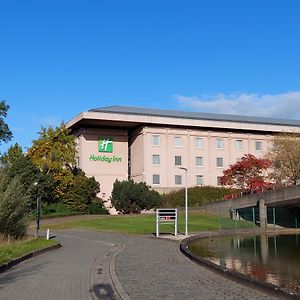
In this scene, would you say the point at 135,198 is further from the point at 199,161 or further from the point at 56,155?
the point at 199,161

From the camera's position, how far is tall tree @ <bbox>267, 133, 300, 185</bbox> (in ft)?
218

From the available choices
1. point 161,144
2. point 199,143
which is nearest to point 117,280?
point 161,144

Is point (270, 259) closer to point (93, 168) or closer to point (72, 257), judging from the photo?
point (72, 257)

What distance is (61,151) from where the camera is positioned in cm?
6806

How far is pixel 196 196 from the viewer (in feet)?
233

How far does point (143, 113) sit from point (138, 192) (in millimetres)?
16331

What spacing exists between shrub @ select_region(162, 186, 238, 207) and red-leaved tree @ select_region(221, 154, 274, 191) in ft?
15.9

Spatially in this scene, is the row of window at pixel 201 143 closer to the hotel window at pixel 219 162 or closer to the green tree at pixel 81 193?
the hotel window at pixel 219 162

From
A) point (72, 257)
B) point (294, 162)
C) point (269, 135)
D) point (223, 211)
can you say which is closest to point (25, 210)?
point (72, 257)

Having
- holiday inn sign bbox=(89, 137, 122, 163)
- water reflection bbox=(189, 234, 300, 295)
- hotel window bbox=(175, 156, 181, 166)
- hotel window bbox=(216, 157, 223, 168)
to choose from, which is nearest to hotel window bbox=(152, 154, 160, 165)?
hotel window bbox=(175, 156, 181, 166)

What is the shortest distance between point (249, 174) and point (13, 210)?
46668 millimetres

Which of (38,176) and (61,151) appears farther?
(61,151)

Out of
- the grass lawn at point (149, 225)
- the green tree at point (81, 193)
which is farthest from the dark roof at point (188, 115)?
the grass lawn at point (149, 225)

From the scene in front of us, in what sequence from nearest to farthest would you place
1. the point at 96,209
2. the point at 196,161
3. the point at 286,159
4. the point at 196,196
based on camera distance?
1. the point at 96,209
2. the point at 286,159
3. the point at 196,196
4. the point at 196,161
